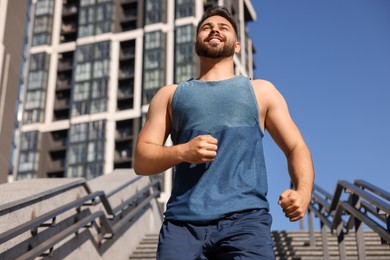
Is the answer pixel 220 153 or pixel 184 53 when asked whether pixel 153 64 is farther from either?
pixel 220 153

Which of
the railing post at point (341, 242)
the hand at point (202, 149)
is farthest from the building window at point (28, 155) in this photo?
the hand at point (202, 149)

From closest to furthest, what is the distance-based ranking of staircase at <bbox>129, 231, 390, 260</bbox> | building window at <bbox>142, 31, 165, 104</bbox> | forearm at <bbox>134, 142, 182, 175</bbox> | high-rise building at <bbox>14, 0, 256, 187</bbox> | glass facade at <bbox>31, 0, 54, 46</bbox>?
1. forearm at <bbox>134, 142, 182, 175</bbox>
2. staircase at <bbox>129, 231, 390, 260</bbox>
3. high-rise building at <bbox>14, 0, 256, 187</bbox>
4. building window at <bbox>142, 31, 165, 104</bbox>
5. glass facade at <bbox>31, 0, 54, 46</bbox>

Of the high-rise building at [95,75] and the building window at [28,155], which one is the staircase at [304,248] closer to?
the high-rise building at [95,75]

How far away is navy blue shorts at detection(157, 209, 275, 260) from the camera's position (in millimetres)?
2236

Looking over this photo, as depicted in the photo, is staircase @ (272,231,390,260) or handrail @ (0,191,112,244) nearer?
handrail @ (0,191,112,244)

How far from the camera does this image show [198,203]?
93.4 inches

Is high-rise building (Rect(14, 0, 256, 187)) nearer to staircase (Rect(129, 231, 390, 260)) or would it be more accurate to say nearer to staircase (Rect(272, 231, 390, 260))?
staircase (Rect(129, 231, 390, 260))

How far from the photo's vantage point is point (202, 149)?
2.21m

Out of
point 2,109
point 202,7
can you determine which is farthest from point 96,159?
point 2,109

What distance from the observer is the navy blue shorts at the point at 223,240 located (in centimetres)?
224

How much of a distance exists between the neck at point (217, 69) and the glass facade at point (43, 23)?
2434 inches

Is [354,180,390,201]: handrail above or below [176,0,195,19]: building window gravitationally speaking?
below

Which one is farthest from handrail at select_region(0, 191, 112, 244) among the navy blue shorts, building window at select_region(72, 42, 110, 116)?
building window at select_region(72, 42, 110, 116)

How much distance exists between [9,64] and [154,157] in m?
26.0
